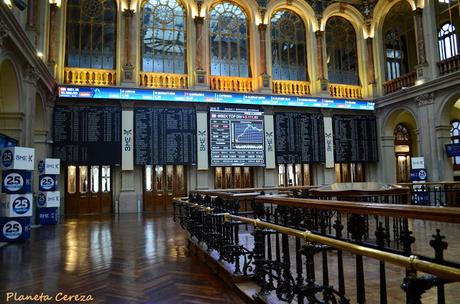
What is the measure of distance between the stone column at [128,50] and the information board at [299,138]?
5291mm

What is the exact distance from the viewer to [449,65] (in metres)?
11.0

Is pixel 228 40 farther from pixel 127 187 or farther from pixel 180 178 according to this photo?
pixel 127 187

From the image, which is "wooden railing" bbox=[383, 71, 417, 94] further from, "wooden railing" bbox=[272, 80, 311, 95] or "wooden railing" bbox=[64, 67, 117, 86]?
"wooden railing" bbox=[64, 67, 117, 86]

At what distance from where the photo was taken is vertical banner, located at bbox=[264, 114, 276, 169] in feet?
40.8

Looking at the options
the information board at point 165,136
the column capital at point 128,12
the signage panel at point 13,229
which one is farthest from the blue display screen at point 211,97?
the signage panel at point 13,229

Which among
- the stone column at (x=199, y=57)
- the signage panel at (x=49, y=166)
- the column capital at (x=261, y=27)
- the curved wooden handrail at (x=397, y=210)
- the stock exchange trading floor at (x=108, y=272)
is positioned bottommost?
the stock exchange trading floor at (x=108, y=272)

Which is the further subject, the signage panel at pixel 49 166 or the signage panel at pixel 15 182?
the signage panel at pixel 49 166

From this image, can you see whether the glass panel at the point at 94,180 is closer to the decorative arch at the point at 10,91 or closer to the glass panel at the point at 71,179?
the glass panel at the point at 71,179

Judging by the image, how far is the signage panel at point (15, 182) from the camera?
6367mm

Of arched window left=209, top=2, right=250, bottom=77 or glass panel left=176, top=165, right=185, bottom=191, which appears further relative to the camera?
arched window left=209, top=2, right=250, bottom=77

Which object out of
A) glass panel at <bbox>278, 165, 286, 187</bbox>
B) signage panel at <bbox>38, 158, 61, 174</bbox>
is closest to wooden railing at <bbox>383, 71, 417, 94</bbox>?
glass panel at <bbox>278, 165, 286, 187</bbox>

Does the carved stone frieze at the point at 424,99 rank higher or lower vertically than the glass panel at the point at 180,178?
higher

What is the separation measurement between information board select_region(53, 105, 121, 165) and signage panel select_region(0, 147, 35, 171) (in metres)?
4.21

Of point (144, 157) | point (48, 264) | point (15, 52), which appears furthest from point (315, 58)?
point (48, 264)
